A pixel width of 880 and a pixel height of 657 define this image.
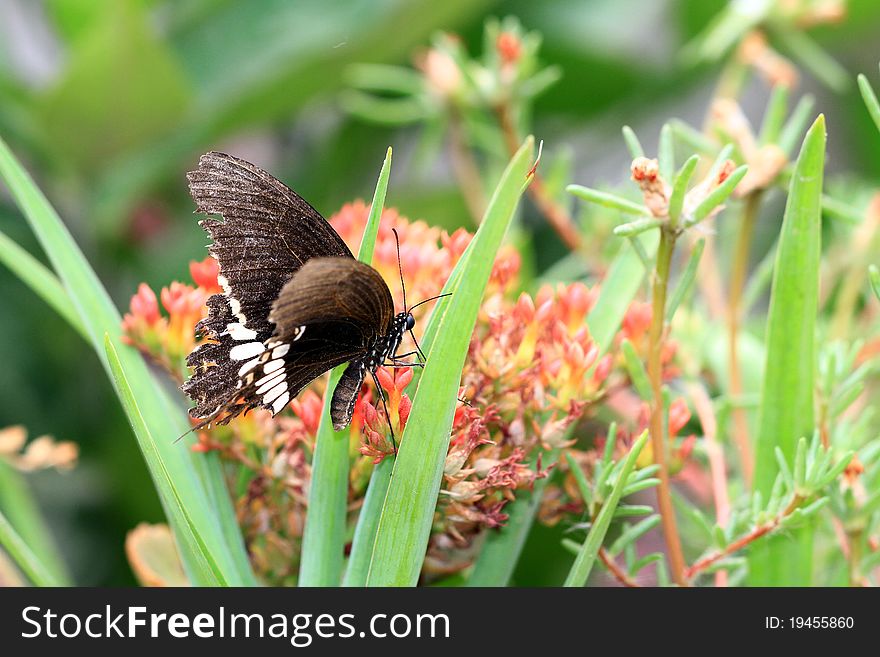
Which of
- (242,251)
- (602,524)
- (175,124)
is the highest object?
(175,124)

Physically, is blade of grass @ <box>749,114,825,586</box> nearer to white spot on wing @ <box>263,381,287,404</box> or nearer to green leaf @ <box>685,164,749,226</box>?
green leaf @ <box>685,164,749,226</box>

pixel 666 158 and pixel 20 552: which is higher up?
pixel 666 158

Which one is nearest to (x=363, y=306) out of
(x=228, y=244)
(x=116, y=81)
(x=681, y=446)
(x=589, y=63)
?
(x=228, y=244)

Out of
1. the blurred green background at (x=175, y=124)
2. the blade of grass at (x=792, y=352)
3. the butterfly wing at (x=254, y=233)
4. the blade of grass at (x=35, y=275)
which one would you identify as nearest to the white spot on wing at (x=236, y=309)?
the butterfly wing at (x=254, y=233)

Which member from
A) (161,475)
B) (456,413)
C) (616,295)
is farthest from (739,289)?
(161,475)

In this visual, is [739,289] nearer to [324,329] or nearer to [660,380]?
[660,380]

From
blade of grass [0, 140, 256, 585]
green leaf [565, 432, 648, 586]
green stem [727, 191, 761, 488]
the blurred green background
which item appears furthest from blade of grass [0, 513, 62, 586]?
the blurred green background

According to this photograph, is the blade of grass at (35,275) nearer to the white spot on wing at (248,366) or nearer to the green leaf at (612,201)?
the white spot on wing at (248,366)
